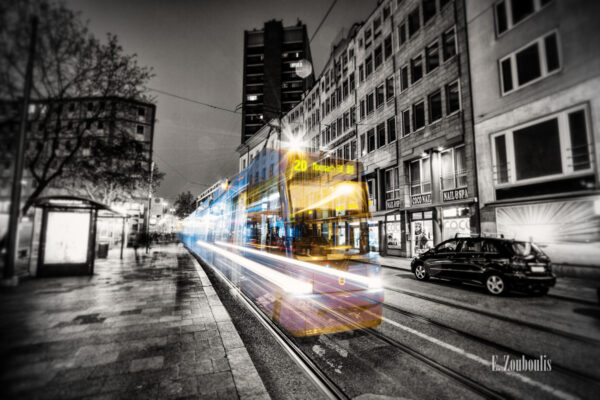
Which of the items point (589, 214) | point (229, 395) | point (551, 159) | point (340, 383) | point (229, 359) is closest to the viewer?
point (589, 214)

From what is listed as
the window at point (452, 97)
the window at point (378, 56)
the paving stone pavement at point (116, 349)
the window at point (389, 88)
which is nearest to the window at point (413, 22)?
the window at point (389, 88)

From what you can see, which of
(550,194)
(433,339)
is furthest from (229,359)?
(550,194)

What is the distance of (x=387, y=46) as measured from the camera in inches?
886

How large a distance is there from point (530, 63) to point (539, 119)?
1.13 feet

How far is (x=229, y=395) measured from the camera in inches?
103

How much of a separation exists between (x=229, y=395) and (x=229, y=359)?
2.80ft

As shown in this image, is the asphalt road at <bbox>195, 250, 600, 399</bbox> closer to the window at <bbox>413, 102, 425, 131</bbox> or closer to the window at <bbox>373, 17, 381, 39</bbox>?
the window at <bbox>413, 102, 425, 131</bbox>

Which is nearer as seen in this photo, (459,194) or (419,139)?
(459,194)

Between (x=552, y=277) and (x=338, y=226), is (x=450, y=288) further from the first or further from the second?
(x=552, y=277)

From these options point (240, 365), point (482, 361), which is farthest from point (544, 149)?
point (240, 365)

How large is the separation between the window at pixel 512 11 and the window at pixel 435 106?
1557cm

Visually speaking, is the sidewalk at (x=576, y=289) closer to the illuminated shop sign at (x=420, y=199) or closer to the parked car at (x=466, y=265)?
the parked car at (x=466, y=265)

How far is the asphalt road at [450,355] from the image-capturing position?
2.17 meters

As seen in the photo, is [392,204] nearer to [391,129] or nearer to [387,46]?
[391,129]
